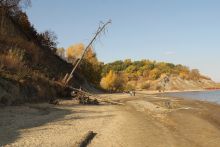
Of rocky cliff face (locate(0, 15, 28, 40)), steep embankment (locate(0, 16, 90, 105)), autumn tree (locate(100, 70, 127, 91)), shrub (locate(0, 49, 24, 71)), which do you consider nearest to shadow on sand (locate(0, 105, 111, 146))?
steep embankment (locate(0, 16, 90, 105))

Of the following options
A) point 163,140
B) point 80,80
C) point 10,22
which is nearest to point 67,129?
point 163,140

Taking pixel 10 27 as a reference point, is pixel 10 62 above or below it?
below

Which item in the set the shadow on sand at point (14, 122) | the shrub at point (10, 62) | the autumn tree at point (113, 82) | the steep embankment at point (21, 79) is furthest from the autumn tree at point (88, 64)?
the shadow on sand at point (14, 122)

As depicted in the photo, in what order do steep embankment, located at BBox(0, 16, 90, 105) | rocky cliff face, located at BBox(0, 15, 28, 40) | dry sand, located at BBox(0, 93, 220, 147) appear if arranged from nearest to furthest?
dry sand, located at BBox(0, 93, 220, 147) < steep embankment, located at BBox(0, 16, 90, 105) < rocky cliff face, located at BBox(0, 15, 28, 40)

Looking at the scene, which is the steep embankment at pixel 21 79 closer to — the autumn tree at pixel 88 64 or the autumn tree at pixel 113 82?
the autumn tree at pixel 88 64

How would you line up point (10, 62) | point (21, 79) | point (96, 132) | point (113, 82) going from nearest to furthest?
point (96, 132)
point (21, 79)
point (10, 62)
point (113, 82)

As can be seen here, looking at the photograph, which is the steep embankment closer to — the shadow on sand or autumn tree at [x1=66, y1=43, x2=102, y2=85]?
the shadow on sand

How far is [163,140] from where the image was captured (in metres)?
15.5

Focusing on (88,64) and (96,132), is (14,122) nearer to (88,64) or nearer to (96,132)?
(96,132)

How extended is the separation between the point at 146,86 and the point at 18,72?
173 metres

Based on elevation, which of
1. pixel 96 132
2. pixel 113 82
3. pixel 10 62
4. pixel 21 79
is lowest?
pixel 96 132

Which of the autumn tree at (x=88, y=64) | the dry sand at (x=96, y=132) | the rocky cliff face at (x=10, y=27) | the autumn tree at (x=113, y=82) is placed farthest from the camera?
the autumn tree at (x=113, y=82)

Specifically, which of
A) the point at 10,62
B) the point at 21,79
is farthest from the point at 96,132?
the point at 10,62

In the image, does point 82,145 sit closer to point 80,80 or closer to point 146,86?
point 80,80
